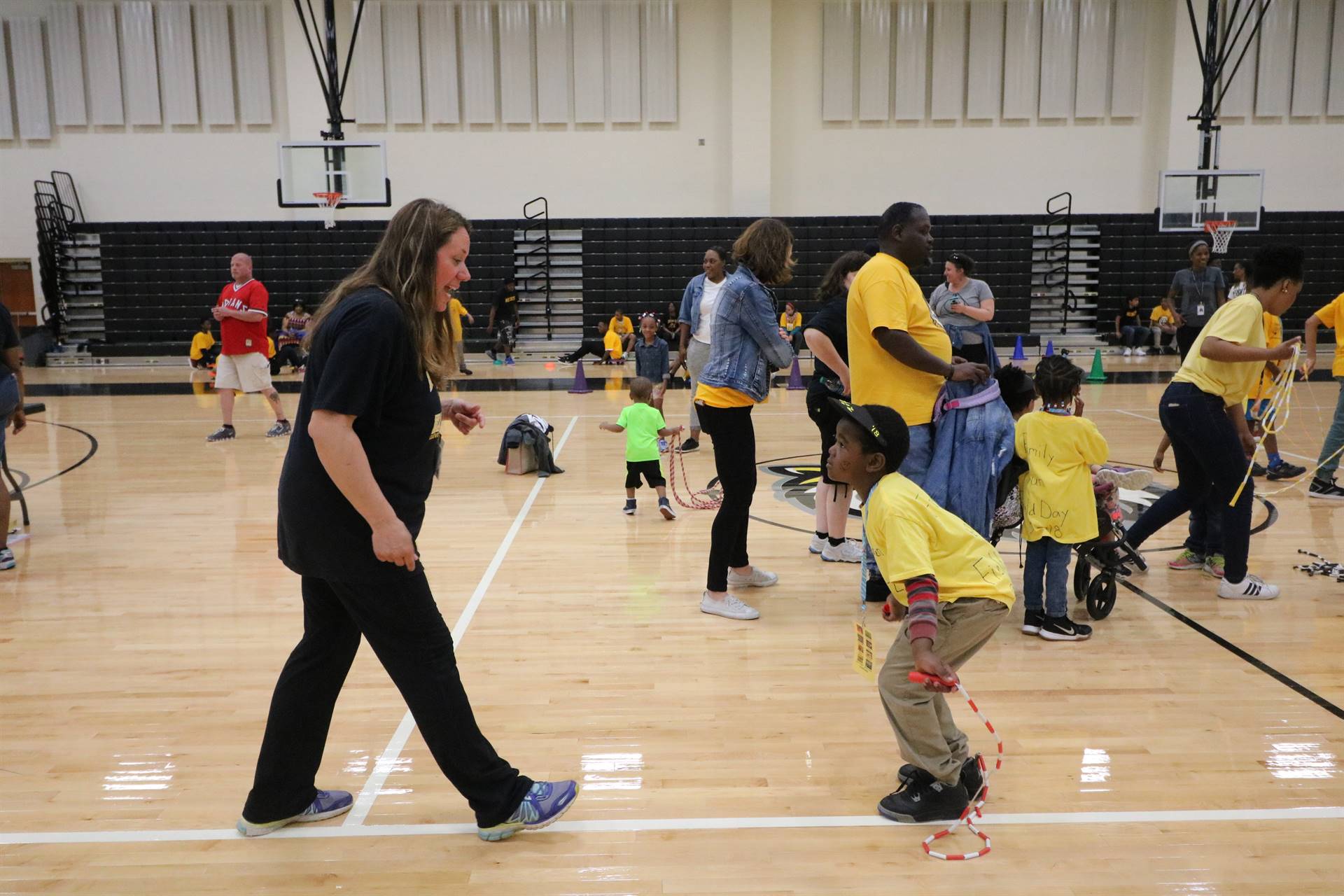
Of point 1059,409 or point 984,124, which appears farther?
point 984,124

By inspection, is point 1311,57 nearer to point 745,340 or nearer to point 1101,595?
point 1101,595

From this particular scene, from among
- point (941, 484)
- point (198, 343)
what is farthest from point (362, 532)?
point (198, 343)

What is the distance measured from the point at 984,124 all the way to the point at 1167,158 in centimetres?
353

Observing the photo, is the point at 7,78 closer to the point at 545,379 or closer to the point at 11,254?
the point at 11,254

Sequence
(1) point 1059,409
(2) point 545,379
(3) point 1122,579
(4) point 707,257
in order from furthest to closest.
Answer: (2) point 545,379 → (4) point 707,257 → (3) point 1122,579 → (1) point 1059,409

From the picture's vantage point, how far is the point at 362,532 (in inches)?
103

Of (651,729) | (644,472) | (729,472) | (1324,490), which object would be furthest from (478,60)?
(651,729)

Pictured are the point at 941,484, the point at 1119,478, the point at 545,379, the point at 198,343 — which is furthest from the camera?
the point at 198,343

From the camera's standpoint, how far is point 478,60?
20.6 meters

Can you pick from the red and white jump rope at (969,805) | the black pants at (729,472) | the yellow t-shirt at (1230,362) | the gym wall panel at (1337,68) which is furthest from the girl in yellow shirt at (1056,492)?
the gym wall panel at (1337,68)

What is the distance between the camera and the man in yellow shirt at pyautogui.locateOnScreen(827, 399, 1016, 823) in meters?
2.76

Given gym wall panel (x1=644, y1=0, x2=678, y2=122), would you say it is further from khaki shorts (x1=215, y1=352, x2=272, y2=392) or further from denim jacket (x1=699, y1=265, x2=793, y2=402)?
denim jacket (x1=699, y1=265, x2=793, y2=402)

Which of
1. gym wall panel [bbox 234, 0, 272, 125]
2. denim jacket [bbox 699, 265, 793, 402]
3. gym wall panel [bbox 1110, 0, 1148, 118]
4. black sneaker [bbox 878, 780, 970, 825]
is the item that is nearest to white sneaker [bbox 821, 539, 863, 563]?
denim jacket [bbox 699, 265, 793, 402]

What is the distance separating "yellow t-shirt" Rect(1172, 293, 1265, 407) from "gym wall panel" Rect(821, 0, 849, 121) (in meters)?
16.9
